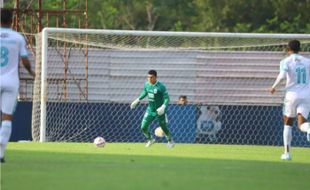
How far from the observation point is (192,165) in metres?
18.1

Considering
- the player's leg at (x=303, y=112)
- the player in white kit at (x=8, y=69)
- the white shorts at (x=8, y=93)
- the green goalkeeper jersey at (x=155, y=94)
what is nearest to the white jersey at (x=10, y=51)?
the player in white kit at (x=8, y=69)

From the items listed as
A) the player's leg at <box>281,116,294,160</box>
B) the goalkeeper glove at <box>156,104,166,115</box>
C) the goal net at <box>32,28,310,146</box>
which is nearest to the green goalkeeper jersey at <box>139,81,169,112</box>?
the goalkeeper glove at <box>156,104,166,115</box>

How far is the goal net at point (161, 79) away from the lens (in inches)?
1209

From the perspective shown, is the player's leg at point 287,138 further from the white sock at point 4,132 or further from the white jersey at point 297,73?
the white sock at point 4,132

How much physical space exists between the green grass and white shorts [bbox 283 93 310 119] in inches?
34.2

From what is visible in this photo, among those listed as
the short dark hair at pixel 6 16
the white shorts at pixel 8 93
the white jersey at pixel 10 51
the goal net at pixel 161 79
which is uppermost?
the short dark hair at pixel 6 16

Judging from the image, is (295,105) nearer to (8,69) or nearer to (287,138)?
(287,138)

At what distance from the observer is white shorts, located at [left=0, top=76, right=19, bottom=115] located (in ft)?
56.4

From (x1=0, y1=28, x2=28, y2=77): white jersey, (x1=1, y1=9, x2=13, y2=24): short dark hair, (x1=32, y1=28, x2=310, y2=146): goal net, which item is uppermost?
(x1=1, y1=9, x2=13, y2=24): short dark hair

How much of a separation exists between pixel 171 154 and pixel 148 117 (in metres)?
4.75

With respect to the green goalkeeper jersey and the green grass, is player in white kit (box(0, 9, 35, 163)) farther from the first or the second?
the green goalkeeper jersey

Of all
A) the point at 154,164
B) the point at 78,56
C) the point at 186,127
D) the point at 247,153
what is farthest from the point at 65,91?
the point at 154,164

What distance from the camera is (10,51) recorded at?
1734 centimetres

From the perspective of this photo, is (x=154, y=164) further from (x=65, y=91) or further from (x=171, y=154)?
(x=65, y=91)
